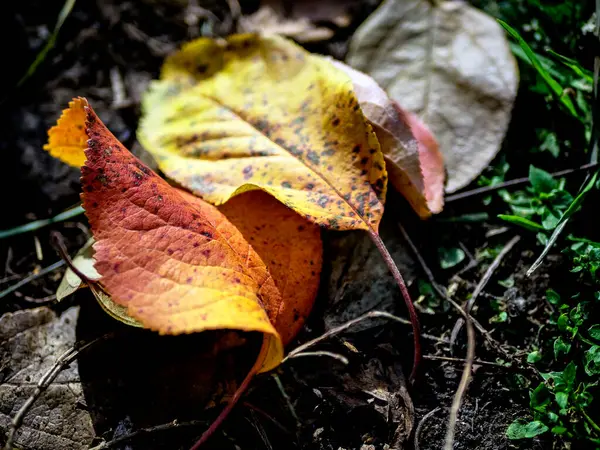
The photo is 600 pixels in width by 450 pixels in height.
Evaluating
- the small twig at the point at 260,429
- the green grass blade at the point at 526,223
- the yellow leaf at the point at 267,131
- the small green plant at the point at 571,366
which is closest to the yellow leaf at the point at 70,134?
the yellow leaf at the point at 267,131

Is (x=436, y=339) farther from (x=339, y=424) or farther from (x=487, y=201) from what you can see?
(x=487, y=201)

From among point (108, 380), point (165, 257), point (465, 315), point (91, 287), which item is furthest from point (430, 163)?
point (108, 380)

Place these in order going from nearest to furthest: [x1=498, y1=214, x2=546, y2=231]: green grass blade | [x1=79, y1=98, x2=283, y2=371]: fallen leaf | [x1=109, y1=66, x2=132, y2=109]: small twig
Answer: [x1=79, y1=98, x2=283, y2=371]: fallen leaf
[x1=498, y1=214, x2=546, y2=231]: green grass blade
[x1=109, y1=66, x2=132, y2=109]: small twig

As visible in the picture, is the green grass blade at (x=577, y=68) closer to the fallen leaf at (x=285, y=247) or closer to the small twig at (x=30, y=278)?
the fallen leaf at (x=285, y=247)

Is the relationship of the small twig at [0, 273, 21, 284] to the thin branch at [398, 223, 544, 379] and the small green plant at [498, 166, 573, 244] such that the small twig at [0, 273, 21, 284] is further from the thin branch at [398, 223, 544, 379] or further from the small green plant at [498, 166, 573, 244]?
the small green plant at [498, 166, 573, 244]

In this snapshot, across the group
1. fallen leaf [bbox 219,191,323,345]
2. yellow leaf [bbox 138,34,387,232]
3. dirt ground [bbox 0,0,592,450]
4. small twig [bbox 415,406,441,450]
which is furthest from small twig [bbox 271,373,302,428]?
yellow leaf [bbox 138,34,387,232]
